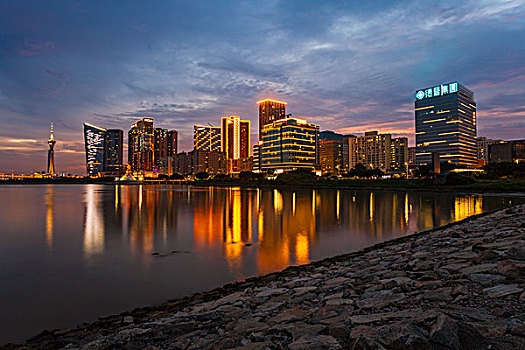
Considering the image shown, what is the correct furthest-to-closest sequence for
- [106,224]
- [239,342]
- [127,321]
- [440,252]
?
[106,224], [440,252], [127,321], [239,342]

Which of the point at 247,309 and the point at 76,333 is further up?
the point at 247,309

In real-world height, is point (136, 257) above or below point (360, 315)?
below

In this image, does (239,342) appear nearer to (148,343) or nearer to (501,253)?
(148,343)

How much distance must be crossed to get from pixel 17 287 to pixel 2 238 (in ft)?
52.0

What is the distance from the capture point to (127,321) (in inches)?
354

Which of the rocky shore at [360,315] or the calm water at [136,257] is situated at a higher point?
the rocky shore at [360,315]

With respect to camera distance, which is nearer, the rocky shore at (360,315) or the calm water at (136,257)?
the rocky shore at (360,315)

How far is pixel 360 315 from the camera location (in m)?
6.16

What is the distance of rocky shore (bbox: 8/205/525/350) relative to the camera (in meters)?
4.61

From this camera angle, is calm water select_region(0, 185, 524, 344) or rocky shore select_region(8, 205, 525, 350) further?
calm water select_region(0, 185, 524, 344)

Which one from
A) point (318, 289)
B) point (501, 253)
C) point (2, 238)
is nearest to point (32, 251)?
point (2, 238)

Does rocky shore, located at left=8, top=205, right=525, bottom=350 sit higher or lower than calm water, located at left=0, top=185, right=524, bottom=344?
higher

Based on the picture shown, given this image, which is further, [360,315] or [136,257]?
[136,257]

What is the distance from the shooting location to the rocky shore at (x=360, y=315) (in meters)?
4.61
